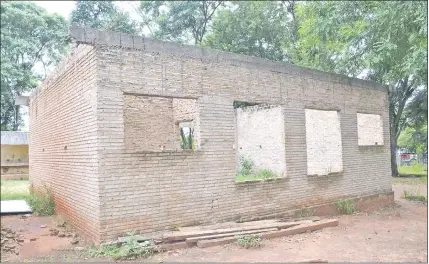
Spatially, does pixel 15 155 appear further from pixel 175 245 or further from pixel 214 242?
pixel 214 242

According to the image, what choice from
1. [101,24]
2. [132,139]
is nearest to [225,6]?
[101,24]

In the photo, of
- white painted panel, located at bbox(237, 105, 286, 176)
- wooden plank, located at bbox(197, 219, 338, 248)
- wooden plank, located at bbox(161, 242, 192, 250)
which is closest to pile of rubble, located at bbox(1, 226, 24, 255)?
wooden plank, located at bbox(161, 242, 192, 250)

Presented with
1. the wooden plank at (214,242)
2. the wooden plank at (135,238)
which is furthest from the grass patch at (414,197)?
the wooden plank at (135,238)

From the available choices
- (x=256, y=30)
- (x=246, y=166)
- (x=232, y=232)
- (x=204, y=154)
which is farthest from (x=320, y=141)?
(x=232, y=232)

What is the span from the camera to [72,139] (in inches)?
299

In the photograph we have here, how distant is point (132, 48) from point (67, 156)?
315cm

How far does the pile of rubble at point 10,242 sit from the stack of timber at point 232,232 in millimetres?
2710

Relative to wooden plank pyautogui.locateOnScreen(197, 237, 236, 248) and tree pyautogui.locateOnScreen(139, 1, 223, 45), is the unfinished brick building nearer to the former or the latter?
wooden plank pyautogui.locateOnScreen(197, 237, 236, 248)

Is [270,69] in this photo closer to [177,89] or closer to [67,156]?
[177,89]

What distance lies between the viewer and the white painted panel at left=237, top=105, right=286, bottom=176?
15.2 m

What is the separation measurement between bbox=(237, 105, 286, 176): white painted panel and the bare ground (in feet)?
21.4

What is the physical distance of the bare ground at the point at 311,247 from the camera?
5895 mm

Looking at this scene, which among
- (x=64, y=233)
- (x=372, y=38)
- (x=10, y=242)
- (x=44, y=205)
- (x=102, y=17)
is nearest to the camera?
(x=10, y=242)

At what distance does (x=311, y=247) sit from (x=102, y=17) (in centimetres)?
1889
